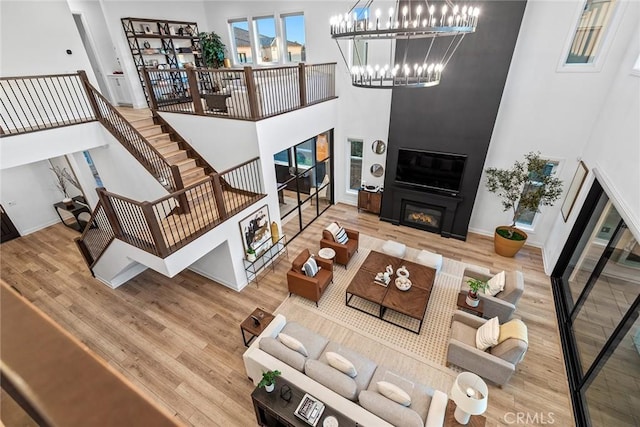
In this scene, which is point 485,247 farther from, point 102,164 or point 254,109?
point 102,164

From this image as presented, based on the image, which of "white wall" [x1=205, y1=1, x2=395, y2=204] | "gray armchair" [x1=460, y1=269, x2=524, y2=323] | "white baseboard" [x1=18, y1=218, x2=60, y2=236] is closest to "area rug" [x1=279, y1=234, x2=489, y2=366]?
"gray armchair" [x1=460, y1=269, x2=524, y2=323]

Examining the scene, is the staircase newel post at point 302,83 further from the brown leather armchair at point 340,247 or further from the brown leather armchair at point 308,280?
the brown leather armchair at point 308,280

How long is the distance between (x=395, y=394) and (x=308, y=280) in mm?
2522

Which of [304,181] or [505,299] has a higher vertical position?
[304,181]

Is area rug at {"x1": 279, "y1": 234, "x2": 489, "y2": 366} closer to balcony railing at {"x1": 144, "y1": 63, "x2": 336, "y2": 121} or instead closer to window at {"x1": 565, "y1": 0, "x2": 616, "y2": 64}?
balcony railing at {"x1": 144, "y1": 63, "x2": 336, "y2": 121}

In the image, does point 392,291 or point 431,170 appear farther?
point 431,170

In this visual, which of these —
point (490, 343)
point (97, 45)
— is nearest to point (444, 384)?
point (490, 343)

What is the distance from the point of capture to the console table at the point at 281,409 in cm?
331

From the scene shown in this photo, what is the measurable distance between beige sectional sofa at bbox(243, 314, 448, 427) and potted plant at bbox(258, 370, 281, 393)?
0.69ft

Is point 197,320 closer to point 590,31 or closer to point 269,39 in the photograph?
point 269,39

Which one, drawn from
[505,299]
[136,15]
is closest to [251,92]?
[136,15]

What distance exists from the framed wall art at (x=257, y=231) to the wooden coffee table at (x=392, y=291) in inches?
85.4

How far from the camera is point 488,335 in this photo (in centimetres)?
418

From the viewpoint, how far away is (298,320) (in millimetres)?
5383
